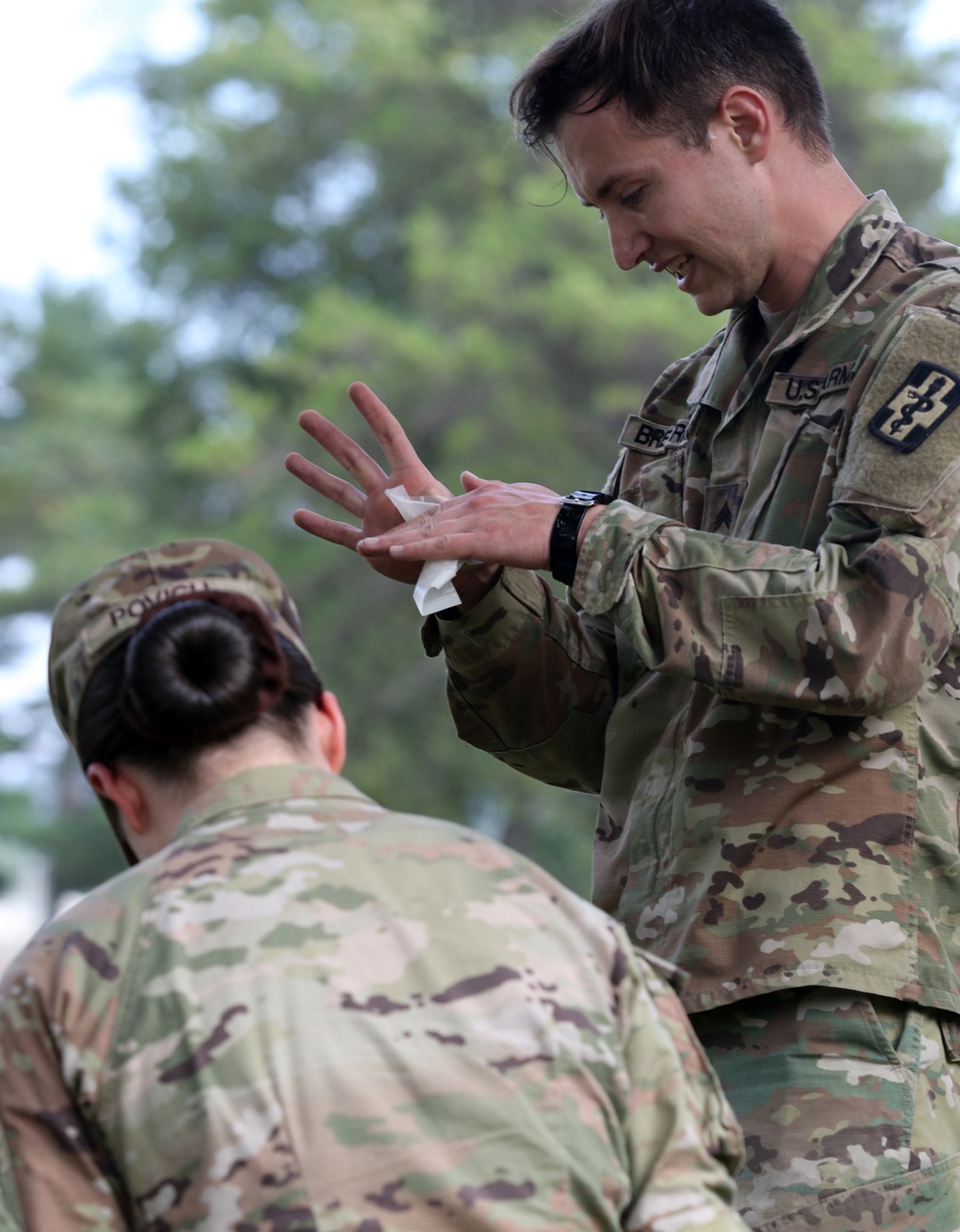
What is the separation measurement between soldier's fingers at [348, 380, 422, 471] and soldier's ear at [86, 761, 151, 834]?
951 mm

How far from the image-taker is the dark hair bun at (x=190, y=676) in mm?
1979

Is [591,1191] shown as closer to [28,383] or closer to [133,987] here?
[133,987]

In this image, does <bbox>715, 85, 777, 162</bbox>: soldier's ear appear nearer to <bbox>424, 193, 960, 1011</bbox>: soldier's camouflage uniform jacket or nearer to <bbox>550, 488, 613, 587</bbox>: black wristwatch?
<bbox>424, 193, 960, 1011</bbox>: soldier's camouflage uniform jacket

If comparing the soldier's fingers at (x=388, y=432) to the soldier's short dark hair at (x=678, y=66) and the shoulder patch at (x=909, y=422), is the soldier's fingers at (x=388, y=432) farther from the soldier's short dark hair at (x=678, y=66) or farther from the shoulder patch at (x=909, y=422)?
the shoulder patch at (x=909, y=422)

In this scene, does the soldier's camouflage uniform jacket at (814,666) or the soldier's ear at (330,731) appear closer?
the soldier's ear at (330,731)

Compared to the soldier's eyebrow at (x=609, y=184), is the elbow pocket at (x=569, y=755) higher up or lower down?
lower down

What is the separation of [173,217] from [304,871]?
78.4 ft

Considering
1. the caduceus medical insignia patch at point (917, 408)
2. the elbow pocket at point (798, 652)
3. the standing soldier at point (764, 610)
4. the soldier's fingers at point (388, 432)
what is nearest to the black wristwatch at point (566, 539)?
the standing soldier at point (764, 610)

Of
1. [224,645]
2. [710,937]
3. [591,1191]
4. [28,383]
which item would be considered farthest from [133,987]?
[28,383]

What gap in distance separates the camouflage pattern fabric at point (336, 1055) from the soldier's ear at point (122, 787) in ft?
0.43

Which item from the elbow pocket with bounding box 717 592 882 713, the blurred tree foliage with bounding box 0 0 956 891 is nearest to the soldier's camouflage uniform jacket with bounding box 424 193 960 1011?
the elbow pocket with bounding box 717 592 882 713

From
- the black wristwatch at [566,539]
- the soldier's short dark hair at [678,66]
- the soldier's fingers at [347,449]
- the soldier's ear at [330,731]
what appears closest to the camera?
the soldier's ear at [330,731]

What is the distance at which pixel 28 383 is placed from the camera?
3269cm

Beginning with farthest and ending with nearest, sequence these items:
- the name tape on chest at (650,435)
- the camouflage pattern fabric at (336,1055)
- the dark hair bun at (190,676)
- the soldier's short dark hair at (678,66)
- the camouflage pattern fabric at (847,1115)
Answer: the name tape on chest at (650,435) → the soldier's short dark hair at (678,66) → the camouflage pattern fabric at (847,1115) → the dark hair bun at (190,676) → the camouflage pattern fabric at (336,1055)
